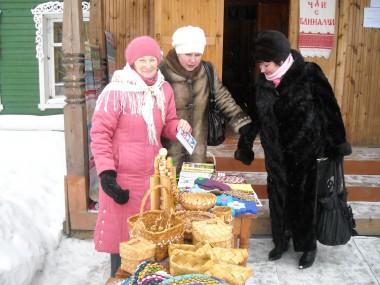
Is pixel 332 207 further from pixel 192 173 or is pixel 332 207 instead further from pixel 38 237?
pixel 38 237

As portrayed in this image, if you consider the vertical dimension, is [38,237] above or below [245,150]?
below

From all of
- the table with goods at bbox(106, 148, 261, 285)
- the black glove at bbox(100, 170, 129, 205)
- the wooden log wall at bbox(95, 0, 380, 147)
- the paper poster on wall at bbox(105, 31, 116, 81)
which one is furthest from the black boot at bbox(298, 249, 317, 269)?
the paper poster on wall at bbox(105, 31, 116, 81)

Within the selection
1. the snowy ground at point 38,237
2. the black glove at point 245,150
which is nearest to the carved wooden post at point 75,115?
the snowy ground at point 38,237

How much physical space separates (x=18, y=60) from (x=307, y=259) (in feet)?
26.5

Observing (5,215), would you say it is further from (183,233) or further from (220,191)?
(183,233)

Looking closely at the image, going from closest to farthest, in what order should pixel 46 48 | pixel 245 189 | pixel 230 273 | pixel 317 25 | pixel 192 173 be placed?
pixel 230 273 < pixel 245 189 < pixel 192 173 < pixel 317 25 < pixel 46 48

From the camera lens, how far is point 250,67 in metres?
13.3

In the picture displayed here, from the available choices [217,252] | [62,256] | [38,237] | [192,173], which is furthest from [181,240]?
[38,237]

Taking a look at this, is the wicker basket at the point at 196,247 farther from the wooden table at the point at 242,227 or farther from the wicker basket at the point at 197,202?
the wooden table at the point at 242,227

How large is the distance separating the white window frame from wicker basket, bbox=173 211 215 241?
24.3ft

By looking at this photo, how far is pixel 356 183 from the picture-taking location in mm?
5016

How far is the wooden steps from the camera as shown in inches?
170

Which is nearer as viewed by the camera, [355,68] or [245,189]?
[245,189]

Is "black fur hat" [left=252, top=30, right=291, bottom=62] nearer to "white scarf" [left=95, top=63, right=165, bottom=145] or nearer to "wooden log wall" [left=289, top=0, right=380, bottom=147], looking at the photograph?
"white scarf" [left=95, top=63, right=165, bottom=145]
